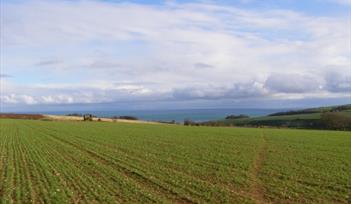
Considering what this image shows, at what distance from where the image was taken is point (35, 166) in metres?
26.8

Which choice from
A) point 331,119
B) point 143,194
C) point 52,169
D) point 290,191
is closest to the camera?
point 143,194

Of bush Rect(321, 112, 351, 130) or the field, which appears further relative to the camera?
bush Rect(321, 112, 351, 130)

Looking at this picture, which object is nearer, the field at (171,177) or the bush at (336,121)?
the field at (171,177)

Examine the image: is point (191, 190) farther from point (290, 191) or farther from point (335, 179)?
point (335, 179)

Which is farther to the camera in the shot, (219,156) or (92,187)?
A: (219,156)

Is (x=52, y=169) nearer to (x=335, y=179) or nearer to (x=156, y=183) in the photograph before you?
(x=156, y=183)

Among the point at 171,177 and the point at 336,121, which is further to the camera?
the point at 336,121

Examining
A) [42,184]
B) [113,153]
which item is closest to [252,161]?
[113,153]

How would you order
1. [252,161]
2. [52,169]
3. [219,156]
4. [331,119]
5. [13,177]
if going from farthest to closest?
[331,119], [219,156], [252,161], [52,169], [13,177]

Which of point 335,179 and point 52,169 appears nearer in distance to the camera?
point 335,179

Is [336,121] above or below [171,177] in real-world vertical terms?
above

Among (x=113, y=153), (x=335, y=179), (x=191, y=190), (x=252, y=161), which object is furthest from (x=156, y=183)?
(x=113, y=153)

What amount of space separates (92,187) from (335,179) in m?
11.5

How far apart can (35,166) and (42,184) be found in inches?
249
